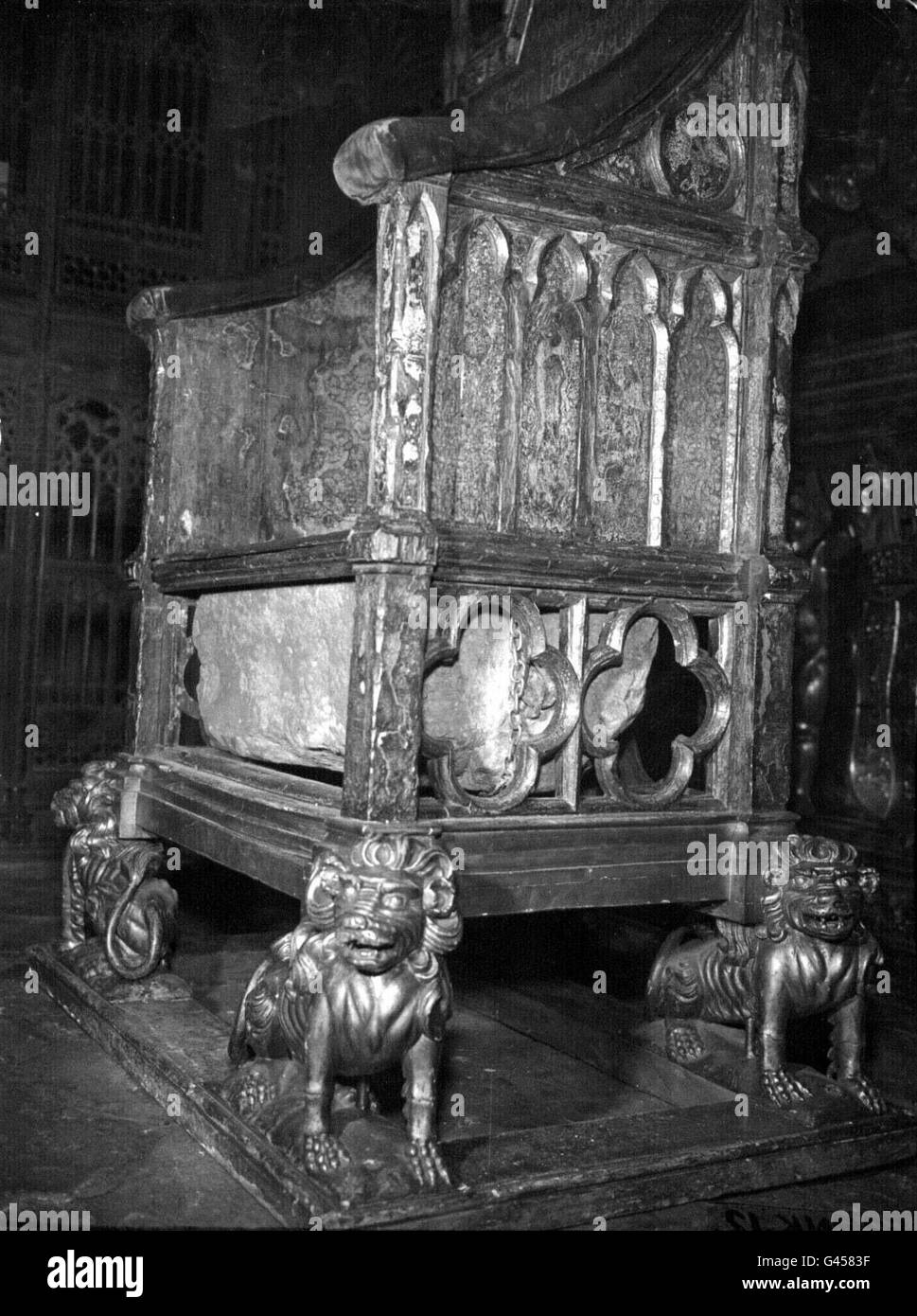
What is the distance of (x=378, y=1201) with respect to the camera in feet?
8.36

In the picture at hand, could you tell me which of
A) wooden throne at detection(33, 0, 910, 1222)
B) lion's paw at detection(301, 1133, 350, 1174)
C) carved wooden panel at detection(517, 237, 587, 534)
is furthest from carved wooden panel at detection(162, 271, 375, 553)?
lion's paw at detection(301, 1133, 350, 1174)

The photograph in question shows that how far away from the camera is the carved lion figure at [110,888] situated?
405cm

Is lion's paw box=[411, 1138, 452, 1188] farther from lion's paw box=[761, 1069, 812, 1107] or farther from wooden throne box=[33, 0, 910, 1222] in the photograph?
lion's paw box=[761, 1069, 812, 1107]

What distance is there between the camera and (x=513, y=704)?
323 centimetres

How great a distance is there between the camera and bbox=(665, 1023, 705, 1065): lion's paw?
349cm

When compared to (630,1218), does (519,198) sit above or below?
above

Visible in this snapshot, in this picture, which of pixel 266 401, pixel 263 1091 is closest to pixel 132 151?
pixel 266 401

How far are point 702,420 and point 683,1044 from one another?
5.14 ft

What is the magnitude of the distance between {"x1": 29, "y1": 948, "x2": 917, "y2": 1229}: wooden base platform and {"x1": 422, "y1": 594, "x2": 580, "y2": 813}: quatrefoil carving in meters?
0.73

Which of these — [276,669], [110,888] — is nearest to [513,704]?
[276,669]

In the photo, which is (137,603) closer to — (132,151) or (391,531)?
(391,531)

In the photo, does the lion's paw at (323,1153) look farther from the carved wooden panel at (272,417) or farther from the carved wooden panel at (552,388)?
the carved wooden panel at (272,417)

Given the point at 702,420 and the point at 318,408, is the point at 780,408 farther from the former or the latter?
the point at 318,408
